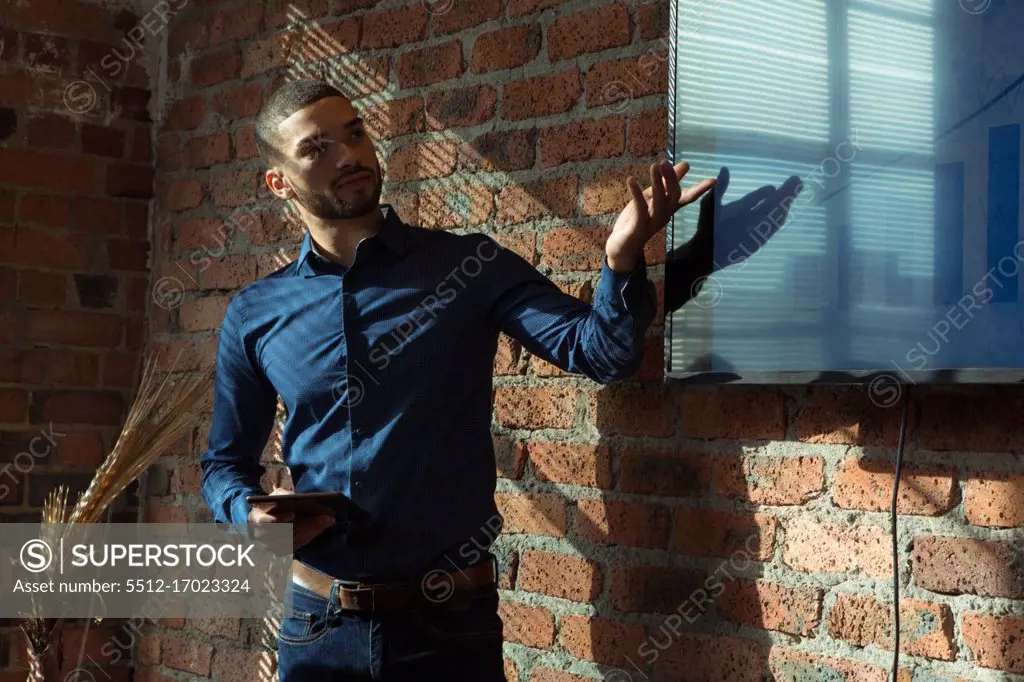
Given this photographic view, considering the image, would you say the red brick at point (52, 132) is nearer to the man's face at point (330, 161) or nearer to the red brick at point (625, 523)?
the man's face at point (330, 161)

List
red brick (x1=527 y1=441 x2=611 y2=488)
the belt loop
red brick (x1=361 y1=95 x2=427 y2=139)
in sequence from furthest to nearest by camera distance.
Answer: red brick (x1=361 y1=95 x2=427 y2=139), red brick (x1=527 y1=441 x2=611 y2=488), the belt loop

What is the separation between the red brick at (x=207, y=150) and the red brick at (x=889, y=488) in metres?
1.93

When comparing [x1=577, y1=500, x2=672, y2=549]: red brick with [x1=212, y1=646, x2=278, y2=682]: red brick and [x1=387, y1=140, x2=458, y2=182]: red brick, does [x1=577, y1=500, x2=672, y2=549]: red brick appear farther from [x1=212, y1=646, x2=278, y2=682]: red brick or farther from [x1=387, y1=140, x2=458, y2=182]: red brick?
[x1=212, y1=646, x2=278, y2=682]: red brick

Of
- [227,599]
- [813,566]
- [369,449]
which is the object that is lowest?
[227,599]

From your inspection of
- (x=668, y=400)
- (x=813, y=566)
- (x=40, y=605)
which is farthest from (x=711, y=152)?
(x=40, y=605)

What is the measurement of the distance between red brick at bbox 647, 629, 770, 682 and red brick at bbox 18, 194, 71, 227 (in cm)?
209

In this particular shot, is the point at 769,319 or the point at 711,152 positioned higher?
the point at 711,152

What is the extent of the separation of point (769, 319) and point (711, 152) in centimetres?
32

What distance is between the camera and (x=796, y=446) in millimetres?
2012

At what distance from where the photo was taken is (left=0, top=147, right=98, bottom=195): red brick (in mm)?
3271

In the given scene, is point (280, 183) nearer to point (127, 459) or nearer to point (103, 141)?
point (127, 459)

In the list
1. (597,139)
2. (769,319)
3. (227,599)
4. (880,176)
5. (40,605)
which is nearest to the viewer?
(880,176)

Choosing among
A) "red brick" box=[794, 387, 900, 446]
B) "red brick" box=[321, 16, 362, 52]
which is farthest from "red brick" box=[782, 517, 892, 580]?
"red brick" box=[321, 16, 362, 52]

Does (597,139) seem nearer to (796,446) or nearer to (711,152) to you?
(711,152)
